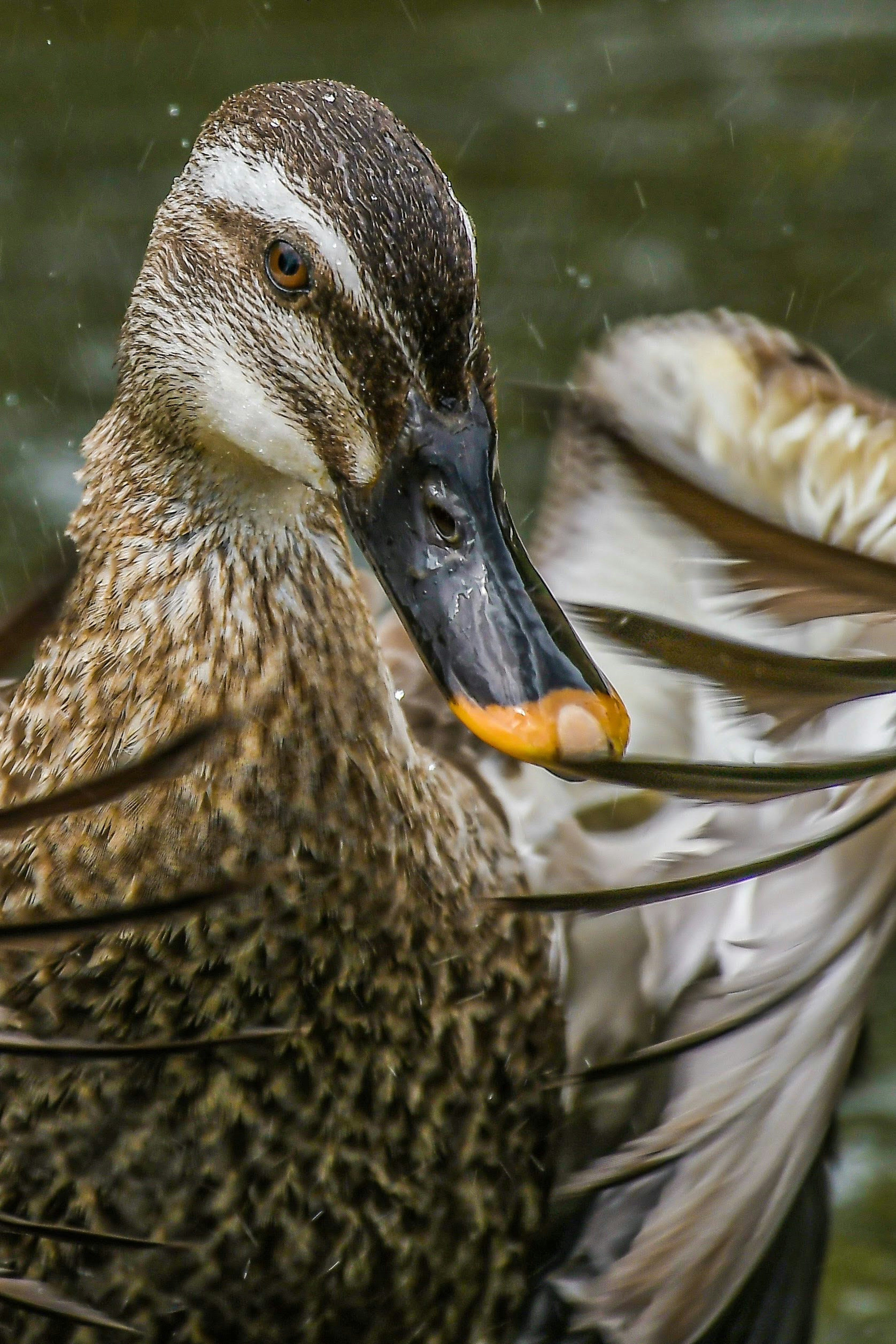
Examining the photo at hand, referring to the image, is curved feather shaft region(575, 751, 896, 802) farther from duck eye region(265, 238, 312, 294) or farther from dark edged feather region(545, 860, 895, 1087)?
duck eye region(265, 238, 312, 294)

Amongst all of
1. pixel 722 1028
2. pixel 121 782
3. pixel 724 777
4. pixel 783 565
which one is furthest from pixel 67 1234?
pixel 783 565

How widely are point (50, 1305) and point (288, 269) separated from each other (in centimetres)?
99

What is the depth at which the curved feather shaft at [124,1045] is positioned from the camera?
4.73 ft

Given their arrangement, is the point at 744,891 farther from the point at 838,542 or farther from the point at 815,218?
the point at 815,218

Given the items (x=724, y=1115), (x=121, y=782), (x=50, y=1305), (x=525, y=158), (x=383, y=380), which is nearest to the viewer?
(x=121, y=782)

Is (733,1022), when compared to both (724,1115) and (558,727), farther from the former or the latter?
(558,727)

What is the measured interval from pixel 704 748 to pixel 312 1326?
970mm

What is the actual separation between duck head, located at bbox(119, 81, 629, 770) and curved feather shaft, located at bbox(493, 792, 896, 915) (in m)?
0.14

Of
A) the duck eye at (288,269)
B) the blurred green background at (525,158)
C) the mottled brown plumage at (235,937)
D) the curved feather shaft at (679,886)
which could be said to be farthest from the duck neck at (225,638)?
the blurred green background at (525,158)

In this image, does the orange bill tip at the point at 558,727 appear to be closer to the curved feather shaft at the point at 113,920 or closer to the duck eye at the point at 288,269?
the curved feather shaft at the point at 113,920

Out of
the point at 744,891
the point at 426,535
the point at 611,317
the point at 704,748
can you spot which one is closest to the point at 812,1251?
the point at 744,891

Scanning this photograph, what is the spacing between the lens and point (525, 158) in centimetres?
409

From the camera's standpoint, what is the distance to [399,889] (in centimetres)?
175

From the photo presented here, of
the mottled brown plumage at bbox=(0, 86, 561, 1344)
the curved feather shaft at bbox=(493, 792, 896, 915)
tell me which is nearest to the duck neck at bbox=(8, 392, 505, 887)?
the mottled brown plumage at bbox=(0, 86, 561, 1344)
